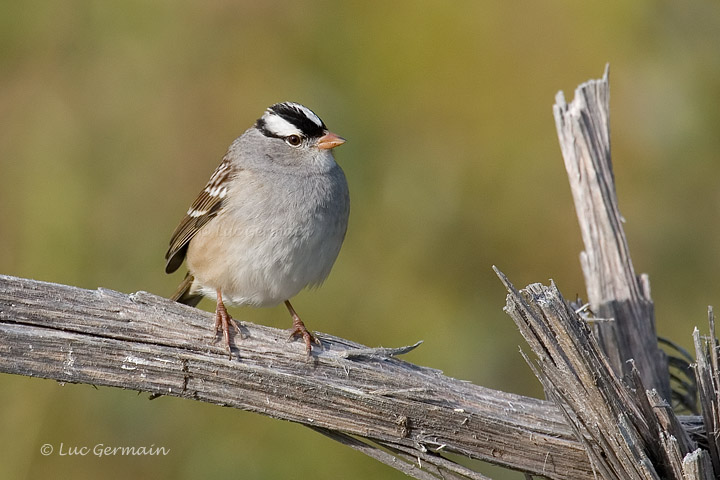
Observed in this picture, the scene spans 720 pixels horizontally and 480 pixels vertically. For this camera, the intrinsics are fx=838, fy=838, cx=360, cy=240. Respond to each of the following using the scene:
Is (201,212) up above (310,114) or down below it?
below

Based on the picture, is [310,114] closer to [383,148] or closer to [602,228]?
[383,148]

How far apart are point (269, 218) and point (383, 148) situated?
1540mm

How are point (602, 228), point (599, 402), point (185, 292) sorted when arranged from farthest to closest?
point (185, 292)
point (602, 228)
point (599, 402)

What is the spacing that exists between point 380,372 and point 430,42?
10.2ft

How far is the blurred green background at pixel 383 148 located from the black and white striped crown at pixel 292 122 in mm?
815

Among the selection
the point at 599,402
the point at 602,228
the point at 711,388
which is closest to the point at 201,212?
the point at 602,228

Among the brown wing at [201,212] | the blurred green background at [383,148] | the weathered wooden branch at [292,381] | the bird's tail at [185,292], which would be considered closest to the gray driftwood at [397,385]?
the weathered wooden branch at [292,381]

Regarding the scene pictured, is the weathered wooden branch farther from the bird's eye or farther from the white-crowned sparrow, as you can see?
the bird's eye

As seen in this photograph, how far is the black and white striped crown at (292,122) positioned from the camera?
3.91 m

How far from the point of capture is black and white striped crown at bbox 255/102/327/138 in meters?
3.91

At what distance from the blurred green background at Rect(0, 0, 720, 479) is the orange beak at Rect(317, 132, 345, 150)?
2.67ft

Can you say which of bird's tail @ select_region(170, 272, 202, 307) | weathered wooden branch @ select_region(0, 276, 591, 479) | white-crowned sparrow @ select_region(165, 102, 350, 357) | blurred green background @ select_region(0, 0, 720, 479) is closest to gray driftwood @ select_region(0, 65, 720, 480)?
weathered wooden branch @ select_region(0, 276, 591, 479)

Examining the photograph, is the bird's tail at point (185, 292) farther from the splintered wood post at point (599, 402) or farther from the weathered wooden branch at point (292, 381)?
A: the splintered wood post at point (599, 402)

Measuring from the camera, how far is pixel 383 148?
4.99 m
